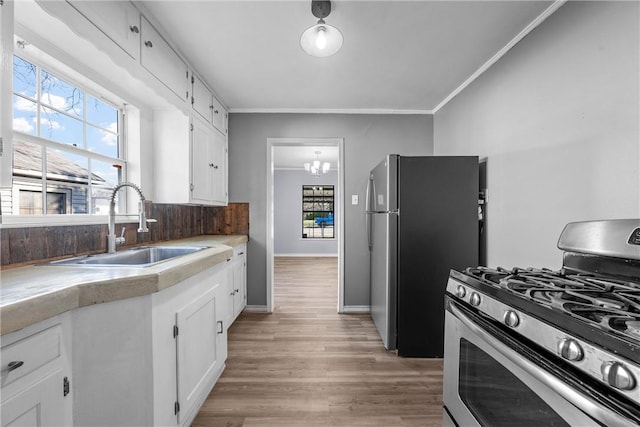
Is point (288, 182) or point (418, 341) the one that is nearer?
point (418, 341)

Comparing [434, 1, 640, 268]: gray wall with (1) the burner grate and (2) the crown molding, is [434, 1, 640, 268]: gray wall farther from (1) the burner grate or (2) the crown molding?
(2) the crown molding

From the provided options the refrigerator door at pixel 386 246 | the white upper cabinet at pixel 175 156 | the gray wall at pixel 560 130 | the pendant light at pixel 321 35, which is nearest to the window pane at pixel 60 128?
the white upper cabinet at pixel 175 156

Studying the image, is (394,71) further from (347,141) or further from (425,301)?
(425,301)

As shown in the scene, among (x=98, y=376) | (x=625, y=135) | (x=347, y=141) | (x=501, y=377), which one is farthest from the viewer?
(x=347, y=141)

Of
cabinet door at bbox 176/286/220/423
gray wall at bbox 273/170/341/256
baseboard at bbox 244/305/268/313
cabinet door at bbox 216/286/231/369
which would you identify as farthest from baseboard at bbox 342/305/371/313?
gray wall at bbox 273/170/341/256

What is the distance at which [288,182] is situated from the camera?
8234mm

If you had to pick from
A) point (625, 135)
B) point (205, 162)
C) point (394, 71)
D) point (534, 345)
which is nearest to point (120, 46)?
point (205, 162)

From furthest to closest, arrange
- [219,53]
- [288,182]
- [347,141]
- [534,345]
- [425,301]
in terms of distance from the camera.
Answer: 1. [288,182]
2. [347,141]
3. [425,301]
4. [219,53]
5. [534,345]

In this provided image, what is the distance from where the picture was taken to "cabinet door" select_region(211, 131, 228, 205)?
10.1ft

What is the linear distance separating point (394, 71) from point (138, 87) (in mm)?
1945

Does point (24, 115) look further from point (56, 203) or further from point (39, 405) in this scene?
point (39, 405)

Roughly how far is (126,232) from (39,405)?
1427 mm

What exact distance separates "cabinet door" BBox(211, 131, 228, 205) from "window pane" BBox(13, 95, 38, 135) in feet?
5.02

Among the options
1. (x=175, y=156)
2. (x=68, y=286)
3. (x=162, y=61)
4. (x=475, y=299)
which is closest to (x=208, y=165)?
(x=175, y=156)
